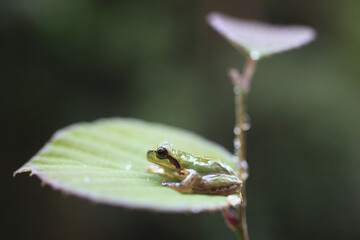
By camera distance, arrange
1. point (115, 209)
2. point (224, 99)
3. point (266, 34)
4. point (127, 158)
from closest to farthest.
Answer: point (127, 158)
point (266, 34)
point (115, 209)
point (224, 99)

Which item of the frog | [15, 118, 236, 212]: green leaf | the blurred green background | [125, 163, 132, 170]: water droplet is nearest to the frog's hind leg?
the frog

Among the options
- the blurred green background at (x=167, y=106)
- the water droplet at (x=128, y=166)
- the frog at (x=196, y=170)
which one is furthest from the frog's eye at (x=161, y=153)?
the blurred green background at (x=167, y=106)

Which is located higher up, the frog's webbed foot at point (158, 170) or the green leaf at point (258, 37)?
the green leaf at point (258, 37)

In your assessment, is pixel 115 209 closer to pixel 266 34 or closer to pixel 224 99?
pixel 224 99

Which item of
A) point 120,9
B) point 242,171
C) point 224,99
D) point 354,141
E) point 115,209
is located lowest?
point 115,209

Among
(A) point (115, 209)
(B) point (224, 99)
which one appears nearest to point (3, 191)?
(A) point (115, 209)

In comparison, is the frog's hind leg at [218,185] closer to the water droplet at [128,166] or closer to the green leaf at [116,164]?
the green leaf at [116,164]

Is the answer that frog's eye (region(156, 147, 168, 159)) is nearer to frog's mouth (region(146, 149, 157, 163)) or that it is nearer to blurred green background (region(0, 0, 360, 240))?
frog's mouth (region(146, 149, 157, 163))

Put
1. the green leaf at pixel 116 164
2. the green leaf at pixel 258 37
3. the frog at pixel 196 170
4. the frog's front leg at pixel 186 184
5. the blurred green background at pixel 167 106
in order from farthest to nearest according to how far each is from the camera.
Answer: the blurred green background at pixel 167 106 < the green leaf at pixel 258 37 < the frog at pixel 196 170 < the frog's front leg at pixel 186 184 < the green leaf at pixel 116 164

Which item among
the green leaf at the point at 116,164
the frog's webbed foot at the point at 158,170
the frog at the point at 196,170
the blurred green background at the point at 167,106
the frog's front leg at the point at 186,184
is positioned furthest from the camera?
the blurred green background at the point at 167,106
